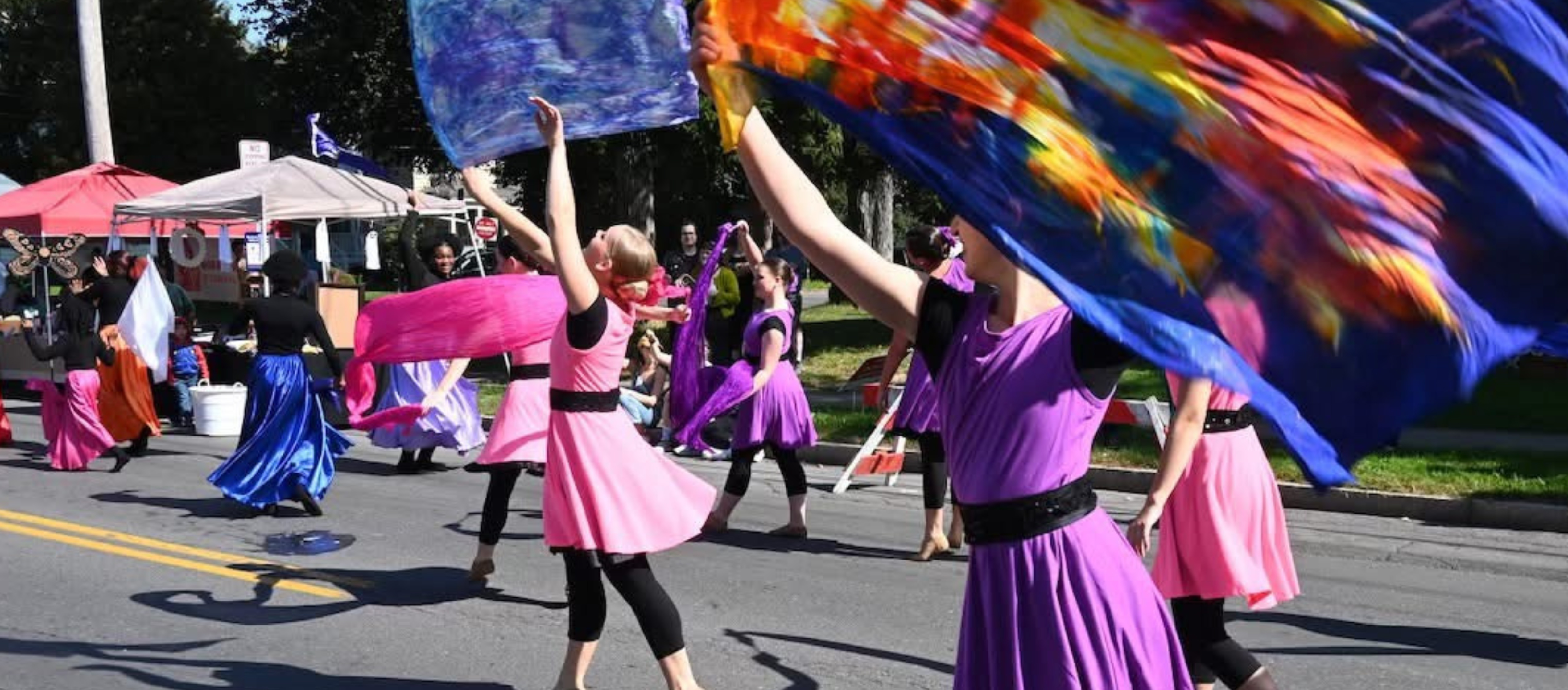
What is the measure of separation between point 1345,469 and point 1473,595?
6.18m

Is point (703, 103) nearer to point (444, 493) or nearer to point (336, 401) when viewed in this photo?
point (336, 401)

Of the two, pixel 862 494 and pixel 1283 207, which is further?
pixel 862 494

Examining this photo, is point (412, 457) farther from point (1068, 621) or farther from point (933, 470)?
point (1068, 621)

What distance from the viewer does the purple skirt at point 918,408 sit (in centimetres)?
873

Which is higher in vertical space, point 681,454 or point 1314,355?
point 1314,355

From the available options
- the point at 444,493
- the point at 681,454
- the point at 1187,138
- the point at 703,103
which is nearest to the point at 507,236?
the point at 444,493

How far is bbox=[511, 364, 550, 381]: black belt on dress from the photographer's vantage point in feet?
25.0

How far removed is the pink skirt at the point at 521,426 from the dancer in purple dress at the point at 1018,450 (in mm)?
4352

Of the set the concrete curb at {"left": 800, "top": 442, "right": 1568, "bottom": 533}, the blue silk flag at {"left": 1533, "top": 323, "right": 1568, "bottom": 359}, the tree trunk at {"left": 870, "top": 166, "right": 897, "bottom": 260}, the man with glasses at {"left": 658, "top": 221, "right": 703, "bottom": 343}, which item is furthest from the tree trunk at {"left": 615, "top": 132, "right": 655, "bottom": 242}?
the blue silk flag at {"left": 1533, "top": 323, "right": 1568, "bottom": 359}

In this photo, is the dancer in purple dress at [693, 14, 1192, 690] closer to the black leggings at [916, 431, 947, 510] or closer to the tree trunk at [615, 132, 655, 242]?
the black leggings at [916, 431, 947, 510]

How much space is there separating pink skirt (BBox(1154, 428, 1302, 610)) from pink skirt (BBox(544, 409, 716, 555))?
1706 millimetres

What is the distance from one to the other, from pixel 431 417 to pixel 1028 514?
995 cm

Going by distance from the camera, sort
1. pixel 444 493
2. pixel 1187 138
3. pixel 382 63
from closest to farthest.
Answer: pixel 1187 138 < pixel 444 493 < pixel 382 63

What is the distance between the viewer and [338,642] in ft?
22.3
